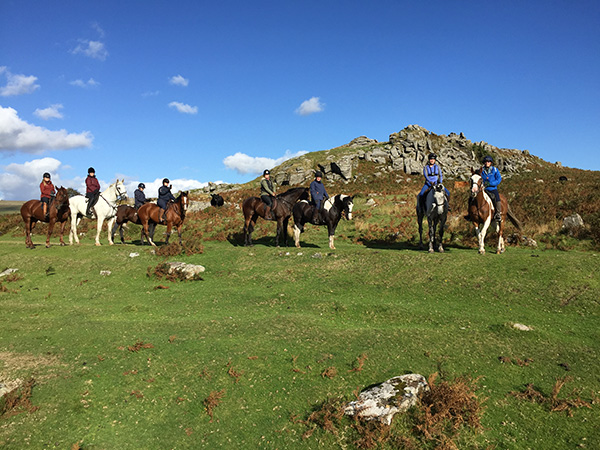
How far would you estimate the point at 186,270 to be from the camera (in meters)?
14.7

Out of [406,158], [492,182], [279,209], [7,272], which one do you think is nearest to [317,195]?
[279,209]

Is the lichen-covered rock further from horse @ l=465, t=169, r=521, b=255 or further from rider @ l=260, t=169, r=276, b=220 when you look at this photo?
rider @ l=260, t=169, r=276, b=220

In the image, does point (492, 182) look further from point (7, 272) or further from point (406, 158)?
point (406, 158)

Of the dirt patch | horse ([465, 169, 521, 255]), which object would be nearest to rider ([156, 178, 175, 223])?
horse ([465, 169, 521, 255])

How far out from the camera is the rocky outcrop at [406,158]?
1918 inches

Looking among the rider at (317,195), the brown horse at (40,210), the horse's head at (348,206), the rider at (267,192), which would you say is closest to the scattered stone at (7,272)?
the brown horse at (40,210)

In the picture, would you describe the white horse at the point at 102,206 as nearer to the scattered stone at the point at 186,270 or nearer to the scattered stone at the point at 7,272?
the scattered stone at the point at 7,272

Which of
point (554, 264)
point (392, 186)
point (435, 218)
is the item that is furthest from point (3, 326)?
point (392, 186)

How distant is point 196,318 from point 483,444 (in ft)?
26.0

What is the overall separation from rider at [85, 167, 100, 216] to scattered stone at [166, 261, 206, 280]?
375 inches

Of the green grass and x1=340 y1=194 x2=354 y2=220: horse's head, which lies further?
x1=340 y1=194 x2=354 y2=220: horse's head

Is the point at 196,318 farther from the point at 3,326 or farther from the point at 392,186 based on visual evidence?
the point at 392,186

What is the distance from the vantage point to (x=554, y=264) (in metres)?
12.1

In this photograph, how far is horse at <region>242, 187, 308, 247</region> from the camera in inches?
787
